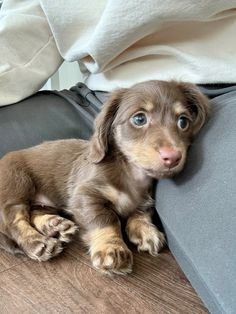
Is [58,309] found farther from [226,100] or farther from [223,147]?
[226,100]

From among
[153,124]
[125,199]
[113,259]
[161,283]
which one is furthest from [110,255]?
[153,124]

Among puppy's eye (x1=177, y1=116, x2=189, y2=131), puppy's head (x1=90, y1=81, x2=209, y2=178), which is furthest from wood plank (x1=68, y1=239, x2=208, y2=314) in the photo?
puppy's eye (x1=177, y1=116, x2=189, y2=131)

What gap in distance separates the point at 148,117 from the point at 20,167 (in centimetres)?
47

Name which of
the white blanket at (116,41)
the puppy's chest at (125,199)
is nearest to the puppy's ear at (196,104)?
the white blanket at (116,41)

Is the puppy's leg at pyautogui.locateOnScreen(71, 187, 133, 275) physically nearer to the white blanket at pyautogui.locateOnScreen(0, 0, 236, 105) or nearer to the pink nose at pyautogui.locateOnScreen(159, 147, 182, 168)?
the pink nose at pyautogui.locateOnScreen(159, 147, 182, 168)

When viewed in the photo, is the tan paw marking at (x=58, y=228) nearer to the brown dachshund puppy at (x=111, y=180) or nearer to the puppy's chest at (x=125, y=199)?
the brown dachshund puppy at (x=111, y=180)

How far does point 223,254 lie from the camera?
3.08ft

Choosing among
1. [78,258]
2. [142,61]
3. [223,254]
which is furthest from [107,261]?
[142,61]

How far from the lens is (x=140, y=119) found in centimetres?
126

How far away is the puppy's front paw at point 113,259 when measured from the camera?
112 centimetres

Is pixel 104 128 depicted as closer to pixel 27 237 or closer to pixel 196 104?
pixel 196 104

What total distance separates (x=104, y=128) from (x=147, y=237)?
1.12ft

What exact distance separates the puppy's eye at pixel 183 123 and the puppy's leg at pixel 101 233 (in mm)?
310

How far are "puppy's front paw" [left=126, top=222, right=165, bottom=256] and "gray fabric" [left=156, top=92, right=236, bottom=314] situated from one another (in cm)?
3
